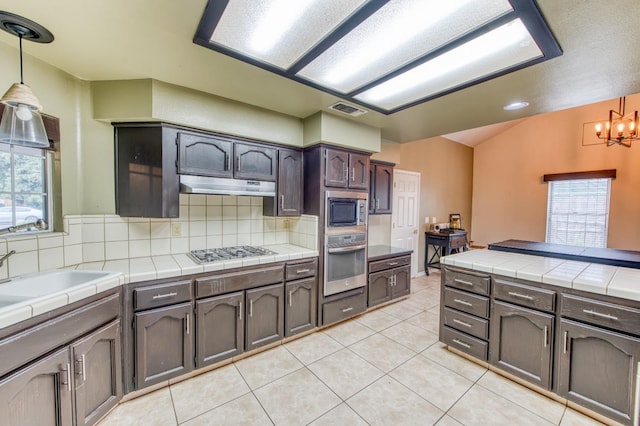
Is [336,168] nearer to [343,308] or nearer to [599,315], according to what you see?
[343,308]

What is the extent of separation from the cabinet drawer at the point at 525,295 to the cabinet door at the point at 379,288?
4.73 ft

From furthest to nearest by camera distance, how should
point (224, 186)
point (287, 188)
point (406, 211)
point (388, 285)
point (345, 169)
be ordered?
point (406, 211) < point (388, 285) < point (345, 169) < point (287, 188) < point (224, 186)

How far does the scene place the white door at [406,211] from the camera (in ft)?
14.6

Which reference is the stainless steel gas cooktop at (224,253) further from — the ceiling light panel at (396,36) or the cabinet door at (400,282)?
the cabinet door at (400,282)

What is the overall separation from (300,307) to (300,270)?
394mm

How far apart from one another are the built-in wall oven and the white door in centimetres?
151

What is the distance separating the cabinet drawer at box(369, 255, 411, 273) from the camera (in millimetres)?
3309

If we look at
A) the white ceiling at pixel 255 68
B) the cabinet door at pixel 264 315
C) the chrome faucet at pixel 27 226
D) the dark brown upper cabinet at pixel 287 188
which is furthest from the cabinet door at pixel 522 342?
the chrome faucet at pixel 27 226

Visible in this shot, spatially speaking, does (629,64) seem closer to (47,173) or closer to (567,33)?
(567,33)

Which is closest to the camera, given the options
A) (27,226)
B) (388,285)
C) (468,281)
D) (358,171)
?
(27,226)

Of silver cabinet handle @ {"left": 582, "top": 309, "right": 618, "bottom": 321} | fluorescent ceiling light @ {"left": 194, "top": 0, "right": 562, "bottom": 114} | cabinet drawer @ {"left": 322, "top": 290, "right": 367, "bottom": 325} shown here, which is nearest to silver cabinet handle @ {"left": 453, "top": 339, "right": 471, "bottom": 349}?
silver cabinet handle @ {"left": 582, "top": 309, "right": 618, "bottom": 321}

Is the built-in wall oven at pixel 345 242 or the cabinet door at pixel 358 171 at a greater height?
the cabinet door at pixel 358 171

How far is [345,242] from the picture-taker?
295 centimetres

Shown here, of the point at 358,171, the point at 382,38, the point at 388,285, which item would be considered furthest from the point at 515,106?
the point at 388,285
